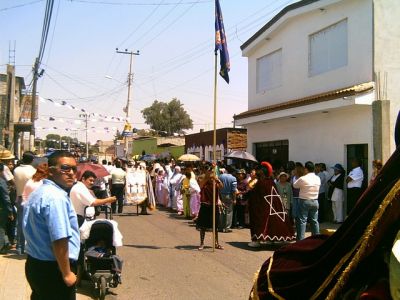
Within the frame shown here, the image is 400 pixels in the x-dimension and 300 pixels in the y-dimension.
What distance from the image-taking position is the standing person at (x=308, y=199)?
9.73 meters

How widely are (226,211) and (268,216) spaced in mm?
2709

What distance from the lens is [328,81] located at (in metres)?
14.6

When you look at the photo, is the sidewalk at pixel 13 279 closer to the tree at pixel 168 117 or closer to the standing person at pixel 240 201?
the standing person at pixel 240 201

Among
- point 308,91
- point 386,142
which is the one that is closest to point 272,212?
point 386,142

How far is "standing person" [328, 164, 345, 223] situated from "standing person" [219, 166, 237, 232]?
2.98 metres

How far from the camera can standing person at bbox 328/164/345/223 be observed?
1312cm

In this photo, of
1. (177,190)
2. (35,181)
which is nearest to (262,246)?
(35,181)

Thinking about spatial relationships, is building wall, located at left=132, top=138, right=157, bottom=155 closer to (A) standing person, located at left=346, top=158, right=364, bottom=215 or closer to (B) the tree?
(B) the tree

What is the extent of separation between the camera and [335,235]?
2391mm

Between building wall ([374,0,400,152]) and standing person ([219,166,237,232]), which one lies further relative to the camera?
building wall ([374,0,400,152])

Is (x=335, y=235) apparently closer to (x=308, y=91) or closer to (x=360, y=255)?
(x=360, y=255)

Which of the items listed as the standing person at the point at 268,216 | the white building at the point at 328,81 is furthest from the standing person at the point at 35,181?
the white building at the point at 328,81

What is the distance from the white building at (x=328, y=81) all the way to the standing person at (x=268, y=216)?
387 cm

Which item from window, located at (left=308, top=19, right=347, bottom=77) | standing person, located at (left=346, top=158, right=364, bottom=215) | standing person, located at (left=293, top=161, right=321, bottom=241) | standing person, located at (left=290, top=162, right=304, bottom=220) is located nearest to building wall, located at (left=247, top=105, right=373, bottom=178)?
standing person, located at (left=346, top=158, right=364, bottom=215)
